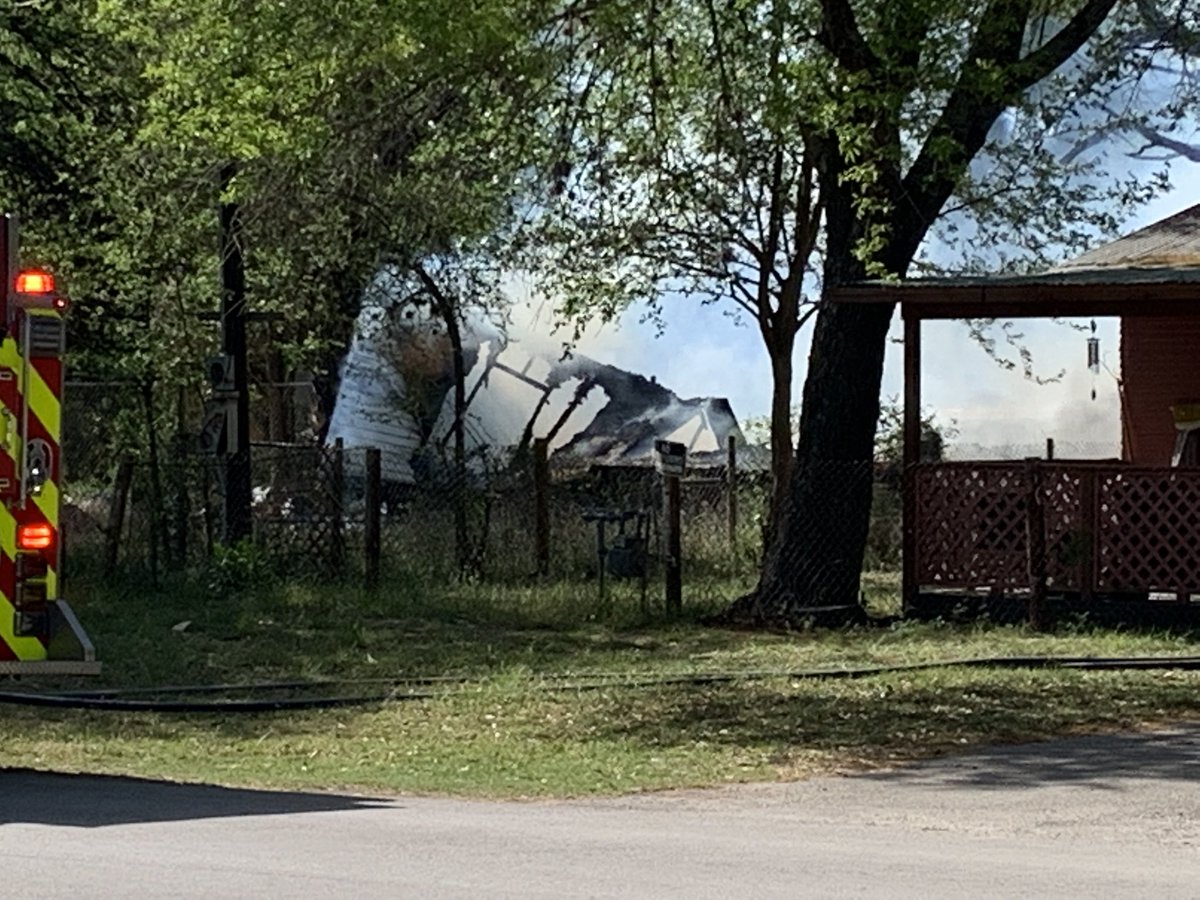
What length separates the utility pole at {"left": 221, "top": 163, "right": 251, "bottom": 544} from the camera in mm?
22406

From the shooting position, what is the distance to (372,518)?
2162cm

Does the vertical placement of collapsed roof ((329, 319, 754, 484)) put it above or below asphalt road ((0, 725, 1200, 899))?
above

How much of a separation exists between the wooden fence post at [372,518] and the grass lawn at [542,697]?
0.28 metres

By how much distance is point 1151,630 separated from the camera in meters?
19.2

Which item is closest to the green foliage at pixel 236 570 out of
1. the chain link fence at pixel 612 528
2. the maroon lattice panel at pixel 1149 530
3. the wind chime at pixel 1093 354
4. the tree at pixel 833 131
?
the chain link fence at pixel 612 528

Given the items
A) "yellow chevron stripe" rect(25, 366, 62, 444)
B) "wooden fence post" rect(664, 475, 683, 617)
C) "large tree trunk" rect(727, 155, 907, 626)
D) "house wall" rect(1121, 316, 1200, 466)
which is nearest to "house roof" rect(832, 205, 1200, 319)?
"large tree trunk" rect(727, 155, 907, 626)

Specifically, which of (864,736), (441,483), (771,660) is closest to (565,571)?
(441,483)

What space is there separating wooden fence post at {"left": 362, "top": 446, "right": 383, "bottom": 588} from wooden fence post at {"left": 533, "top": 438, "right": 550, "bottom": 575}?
194 centimetres

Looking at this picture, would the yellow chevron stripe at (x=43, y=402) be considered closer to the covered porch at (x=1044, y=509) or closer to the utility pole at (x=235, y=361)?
the utility pole at (x=235, y=361)

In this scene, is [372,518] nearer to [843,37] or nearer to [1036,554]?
[1036,554]

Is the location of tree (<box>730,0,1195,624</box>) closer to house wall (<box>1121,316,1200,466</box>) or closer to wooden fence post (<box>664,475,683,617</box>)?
wooden fence post (<box>664,475,683,617</box>)

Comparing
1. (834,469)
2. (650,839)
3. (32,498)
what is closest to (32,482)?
(32,498)

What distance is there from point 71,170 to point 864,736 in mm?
16376

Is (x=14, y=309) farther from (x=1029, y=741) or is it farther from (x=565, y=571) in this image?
(x=565, y=571)
